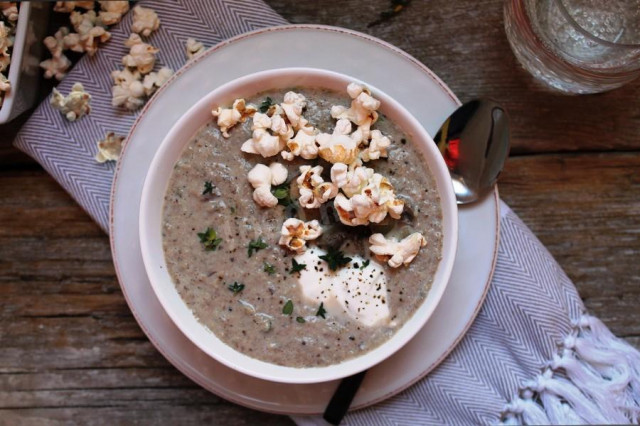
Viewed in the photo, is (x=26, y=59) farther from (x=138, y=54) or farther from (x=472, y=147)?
(x=472, y=147)

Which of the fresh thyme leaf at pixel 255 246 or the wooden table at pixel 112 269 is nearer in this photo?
the fresh thyme leaf at pixel 255 246

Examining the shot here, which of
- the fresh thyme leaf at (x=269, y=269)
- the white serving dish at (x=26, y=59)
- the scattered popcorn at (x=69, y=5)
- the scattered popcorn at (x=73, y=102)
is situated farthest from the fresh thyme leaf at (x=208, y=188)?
the scattered popcorn at (x=69, y=5)

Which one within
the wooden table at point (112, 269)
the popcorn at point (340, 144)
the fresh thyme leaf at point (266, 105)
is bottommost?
the wooden table at point (112, 269)

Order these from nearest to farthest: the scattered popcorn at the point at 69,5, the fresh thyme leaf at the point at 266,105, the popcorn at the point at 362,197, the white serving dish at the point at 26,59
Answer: the popcorn at the point at 362,197, the fresh thyme leaf at the point at 266,105, the white serving dish at the point at 26,59, the scattered popcorn at the point at 69,5

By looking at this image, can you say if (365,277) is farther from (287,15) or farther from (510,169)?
(287,15)

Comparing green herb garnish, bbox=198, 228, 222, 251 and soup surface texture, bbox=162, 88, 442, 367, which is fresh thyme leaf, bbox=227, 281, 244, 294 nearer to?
soup surface texture, bbox=162, 88, 442, 367

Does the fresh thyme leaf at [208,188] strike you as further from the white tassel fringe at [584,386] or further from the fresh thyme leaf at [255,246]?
the white tassel fringe at [584,386]

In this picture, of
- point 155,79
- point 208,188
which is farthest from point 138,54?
point 208,188
